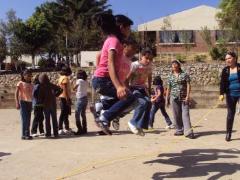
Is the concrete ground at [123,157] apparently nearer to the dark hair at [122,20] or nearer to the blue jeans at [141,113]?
the blue jeans at [141,113]

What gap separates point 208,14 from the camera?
222ft

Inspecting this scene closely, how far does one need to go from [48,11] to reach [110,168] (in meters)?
63.7

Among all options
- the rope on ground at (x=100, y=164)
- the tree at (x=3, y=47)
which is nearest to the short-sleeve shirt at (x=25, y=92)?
the rope on ground at (x=100, y=164)

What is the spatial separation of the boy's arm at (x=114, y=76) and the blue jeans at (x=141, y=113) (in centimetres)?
143

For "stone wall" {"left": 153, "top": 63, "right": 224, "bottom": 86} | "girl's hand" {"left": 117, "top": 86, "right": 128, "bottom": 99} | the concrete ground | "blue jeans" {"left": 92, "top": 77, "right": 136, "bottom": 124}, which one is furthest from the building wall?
"girl's hand" {"left": 117, "top": 86, "right": 128, "bottom": 99}

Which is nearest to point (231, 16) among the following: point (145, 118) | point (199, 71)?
point (199, 71)

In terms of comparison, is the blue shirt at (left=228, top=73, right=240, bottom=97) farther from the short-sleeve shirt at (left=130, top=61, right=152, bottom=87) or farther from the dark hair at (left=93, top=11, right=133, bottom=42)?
the dark hair at (left=93, top=11, right=133, bottom=42)

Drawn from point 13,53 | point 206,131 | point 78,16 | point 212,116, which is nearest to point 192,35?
point 78,16

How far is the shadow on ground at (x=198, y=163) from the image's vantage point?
8211mm

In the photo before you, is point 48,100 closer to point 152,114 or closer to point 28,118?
point 28,118

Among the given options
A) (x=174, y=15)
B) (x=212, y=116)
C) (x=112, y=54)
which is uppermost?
(x=174, y=15)

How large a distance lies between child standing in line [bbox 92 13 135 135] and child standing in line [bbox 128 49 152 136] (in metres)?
0.65

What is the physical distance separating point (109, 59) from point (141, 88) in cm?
315

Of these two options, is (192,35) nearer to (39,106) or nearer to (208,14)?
(208,14)
